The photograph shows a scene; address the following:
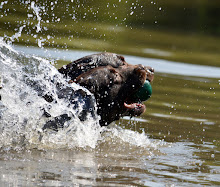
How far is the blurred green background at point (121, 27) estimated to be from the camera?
42.1 feet

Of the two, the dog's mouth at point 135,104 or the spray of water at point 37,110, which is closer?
the spray of water at point 37,110

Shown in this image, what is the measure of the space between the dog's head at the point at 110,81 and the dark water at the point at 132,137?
26cm

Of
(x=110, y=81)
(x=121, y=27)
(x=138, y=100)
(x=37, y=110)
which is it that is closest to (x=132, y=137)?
(x=138, y=100)

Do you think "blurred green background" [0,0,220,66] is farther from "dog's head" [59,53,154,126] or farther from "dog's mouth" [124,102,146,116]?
"dog's mouth" [124,102,146,116]

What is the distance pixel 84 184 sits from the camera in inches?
195

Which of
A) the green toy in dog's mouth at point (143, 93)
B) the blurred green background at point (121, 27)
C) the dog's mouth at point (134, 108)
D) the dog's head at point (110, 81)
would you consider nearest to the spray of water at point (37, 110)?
the dog's head at point (110, 81)

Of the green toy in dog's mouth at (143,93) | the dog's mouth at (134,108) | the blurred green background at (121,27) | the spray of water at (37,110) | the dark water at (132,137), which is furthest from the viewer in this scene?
the blurred green background at (121,27)

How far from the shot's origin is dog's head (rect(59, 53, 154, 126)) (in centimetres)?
613

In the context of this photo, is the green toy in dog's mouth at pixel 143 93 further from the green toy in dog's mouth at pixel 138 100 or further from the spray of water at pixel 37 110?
the spray of water at pixel 37 110

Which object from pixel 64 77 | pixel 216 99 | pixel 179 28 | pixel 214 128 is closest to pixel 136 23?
pixel 179 28

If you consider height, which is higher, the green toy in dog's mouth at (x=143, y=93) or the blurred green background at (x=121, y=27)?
the blurred green background at (x=121, y=27)

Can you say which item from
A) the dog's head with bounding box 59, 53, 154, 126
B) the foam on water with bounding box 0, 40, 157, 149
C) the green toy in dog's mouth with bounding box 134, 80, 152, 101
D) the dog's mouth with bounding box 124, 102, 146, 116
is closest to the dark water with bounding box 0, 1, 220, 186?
the foam on water with bounding box 0, 40, 157, 149

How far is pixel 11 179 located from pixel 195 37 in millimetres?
12287

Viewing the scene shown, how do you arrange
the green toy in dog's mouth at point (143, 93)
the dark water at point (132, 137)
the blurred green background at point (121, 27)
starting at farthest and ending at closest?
the blurred green background at point (121, 27) < the green toy in dog's mouth at point (143, 93) < the dark water at point (132, 137)
